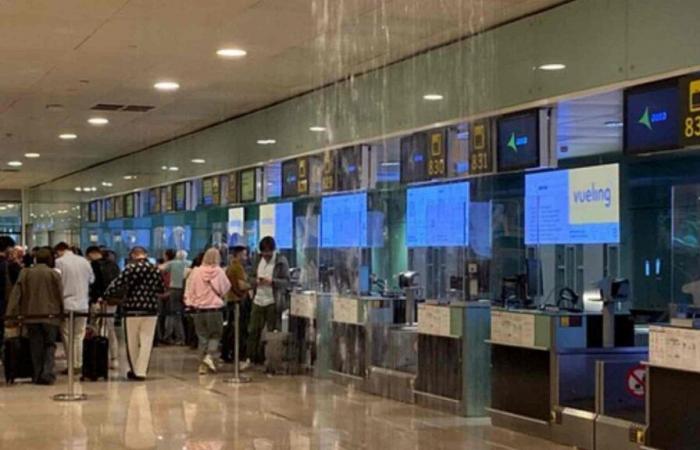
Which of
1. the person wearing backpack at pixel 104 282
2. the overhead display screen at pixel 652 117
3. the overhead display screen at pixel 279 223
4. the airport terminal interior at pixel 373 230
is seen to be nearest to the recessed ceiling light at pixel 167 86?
the airport terminal interior at pixel 373 230

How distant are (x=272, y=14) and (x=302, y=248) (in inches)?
272

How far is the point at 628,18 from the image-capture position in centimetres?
797

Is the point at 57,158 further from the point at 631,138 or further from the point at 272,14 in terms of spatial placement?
the point at 631,138

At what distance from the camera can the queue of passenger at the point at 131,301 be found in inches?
486

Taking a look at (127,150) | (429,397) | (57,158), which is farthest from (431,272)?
(57,158)

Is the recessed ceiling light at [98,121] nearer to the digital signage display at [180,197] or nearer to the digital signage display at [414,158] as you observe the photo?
the digital signage display at [180,197]

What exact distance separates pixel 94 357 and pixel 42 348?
705 millimetres

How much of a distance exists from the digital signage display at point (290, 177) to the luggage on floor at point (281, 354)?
75.0 inches

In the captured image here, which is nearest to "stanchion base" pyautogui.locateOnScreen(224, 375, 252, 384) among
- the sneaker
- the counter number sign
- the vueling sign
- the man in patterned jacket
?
the sneaker

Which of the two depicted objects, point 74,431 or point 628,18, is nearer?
point 628,18

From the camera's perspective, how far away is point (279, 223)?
54.2 ft

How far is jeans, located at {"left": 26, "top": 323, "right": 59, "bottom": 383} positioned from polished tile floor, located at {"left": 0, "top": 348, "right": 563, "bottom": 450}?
9.0 inches

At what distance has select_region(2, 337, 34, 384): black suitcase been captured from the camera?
1264cm

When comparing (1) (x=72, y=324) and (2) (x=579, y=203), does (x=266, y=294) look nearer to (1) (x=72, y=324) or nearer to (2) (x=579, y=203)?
(1) (x=72, y=324)
